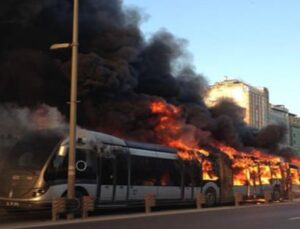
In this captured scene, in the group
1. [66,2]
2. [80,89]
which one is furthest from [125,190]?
[66,2]

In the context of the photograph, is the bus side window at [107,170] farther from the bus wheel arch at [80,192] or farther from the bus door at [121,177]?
the bus wheel arch at [80,192]

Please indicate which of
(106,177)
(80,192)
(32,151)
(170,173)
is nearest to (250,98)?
(170,173)

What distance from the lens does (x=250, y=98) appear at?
75125 millimetres

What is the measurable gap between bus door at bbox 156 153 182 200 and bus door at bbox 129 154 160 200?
0.32 m

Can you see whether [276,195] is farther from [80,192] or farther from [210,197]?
[80,192]

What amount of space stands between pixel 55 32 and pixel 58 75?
212 centimetres

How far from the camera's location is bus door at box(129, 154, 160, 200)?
20.4 meters

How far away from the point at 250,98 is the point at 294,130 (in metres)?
33.0

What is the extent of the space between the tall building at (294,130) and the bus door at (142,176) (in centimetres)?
7931

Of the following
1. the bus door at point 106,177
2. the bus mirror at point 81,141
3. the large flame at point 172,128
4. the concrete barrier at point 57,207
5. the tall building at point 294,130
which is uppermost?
the tall building at point 294,130

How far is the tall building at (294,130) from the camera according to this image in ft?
326

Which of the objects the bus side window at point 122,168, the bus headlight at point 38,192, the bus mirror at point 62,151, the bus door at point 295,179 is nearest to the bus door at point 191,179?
the bus side window at point 122,168

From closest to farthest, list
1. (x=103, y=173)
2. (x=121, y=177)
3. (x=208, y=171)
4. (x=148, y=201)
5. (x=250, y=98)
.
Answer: (x=103, y=173)
(x=121, y=177)
(x=148, y=201)
(x=208, y=171)
(x=250, y=98)

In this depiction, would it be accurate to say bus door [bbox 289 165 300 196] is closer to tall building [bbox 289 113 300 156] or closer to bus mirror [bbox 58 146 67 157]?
bus mirror [bbox 58 146 67 157]
